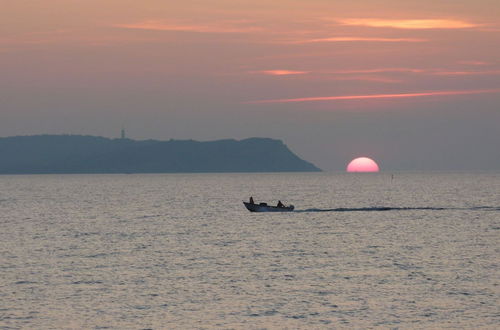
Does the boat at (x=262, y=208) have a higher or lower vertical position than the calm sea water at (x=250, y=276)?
higher

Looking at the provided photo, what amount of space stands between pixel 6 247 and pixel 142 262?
71.5 ft

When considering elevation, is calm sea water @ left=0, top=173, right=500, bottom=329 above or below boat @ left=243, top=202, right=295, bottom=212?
below

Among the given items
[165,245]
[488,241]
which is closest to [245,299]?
[165,245]

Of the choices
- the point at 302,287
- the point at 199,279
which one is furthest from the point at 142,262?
the point at 302,287

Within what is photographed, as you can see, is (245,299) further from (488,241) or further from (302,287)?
(488,241)

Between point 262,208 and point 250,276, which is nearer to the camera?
point 250,276

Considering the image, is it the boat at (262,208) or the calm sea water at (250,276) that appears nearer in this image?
the calm sea water at (250,276)

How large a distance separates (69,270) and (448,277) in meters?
31.9

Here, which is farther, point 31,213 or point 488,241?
point 31,213

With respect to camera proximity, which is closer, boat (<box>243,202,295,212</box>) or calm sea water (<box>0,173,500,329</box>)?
calm sea water (<box>0,173,500,329</box>)

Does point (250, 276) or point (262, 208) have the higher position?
point (262, 208)

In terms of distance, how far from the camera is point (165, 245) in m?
89.4

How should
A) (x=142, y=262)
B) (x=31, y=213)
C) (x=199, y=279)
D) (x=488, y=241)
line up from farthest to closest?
(x=31, y=213)
(x=488, y=241)
(x=142, y=262)
(x=199, y=279)

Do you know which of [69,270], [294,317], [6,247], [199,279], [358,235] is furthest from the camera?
[358,235]
